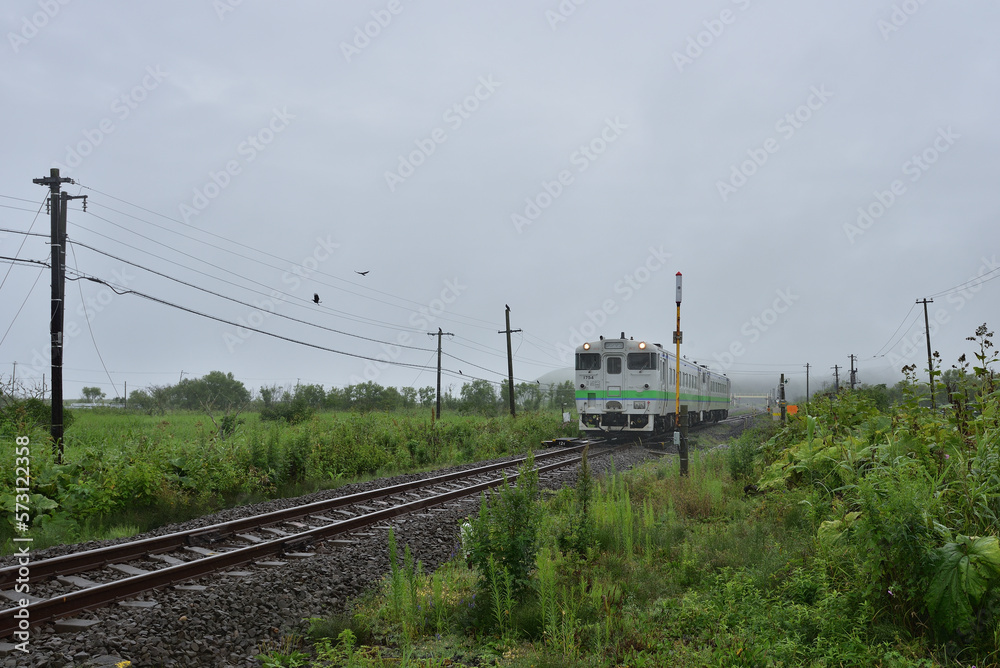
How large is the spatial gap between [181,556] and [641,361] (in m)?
15.8

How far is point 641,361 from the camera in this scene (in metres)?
20.5

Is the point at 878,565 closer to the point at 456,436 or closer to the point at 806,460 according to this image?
the point at 806,460

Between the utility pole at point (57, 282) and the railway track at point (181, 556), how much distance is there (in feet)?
19.6

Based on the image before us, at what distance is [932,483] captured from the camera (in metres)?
4.31

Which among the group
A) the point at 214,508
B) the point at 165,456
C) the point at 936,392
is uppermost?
the point at 936,392

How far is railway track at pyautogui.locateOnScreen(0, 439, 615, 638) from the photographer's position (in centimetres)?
527

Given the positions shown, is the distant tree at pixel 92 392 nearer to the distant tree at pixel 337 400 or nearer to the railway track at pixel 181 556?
the distant tree at pixel 337 400

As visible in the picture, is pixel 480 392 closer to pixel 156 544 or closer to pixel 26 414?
pixel 26 414

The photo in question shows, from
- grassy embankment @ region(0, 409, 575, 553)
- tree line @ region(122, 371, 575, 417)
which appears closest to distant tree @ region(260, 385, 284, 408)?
tree line @ region(122, 371, 575, 417)

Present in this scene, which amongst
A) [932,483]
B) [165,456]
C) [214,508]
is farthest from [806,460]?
[165,456]

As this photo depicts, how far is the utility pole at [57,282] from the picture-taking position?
12664mm

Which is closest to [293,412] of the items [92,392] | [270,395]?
[270,395]

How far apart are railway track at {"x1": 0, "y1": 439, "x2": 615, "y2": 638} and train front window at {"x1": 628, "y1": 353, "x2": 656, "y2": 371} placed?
10.9 metres

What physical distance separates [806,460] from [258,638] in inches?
229
